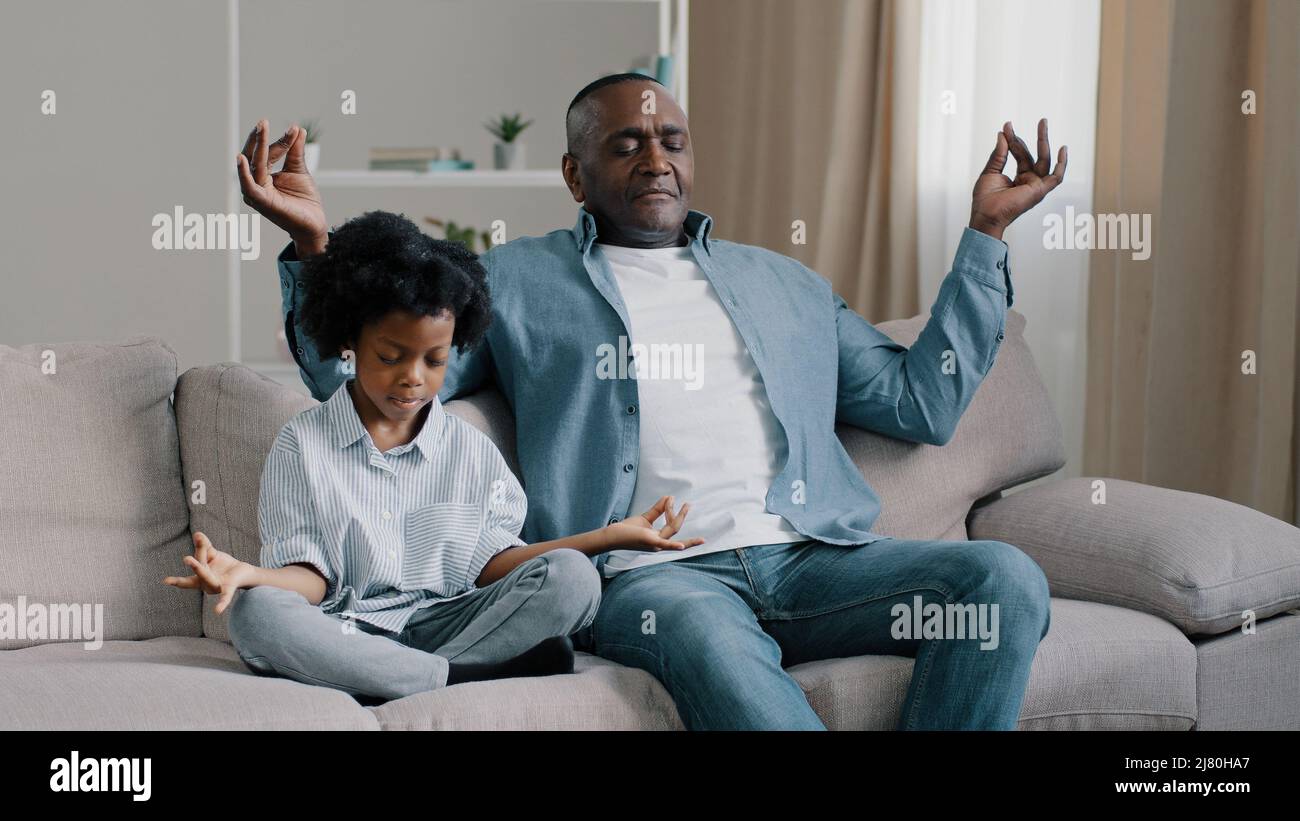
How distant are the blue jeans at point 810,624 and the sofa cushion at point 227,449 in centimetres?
52

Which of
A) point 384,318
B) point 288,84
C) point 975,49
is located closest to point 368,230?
point 384,318

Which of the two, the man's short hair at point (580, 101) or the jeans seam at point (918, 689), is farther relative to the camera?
the man's short hair at point (580, 101)

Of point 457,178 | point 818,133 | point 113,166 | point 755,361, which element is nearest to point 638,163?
point 755,361

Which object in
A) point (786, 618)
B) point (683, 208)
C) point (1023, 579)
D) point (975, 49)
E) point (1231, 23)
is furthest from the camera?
point (975, 49)

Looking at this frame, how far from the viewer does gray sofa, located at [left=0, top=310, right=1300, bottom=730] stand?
1.56 meters

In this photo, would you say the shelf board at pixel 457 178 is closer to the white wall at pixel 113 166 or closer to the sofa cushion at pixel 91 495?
the white wall at pixel 113 166

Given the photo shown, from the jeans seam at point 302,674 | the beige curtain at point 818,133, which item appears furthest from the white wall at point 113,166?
the jeans seam at point 302,674

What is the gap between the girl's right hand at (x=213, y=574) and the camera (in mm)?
1333

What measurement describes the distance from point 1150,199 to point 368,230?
1.80m

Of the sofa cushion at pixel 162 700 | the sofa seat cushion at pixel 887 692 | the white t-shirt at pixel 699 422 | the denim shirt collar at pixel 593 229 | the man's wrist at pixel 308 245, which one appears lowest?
the sofa seat cushion at pixel 887 692

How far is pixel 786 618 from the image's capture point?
166 centimetres
